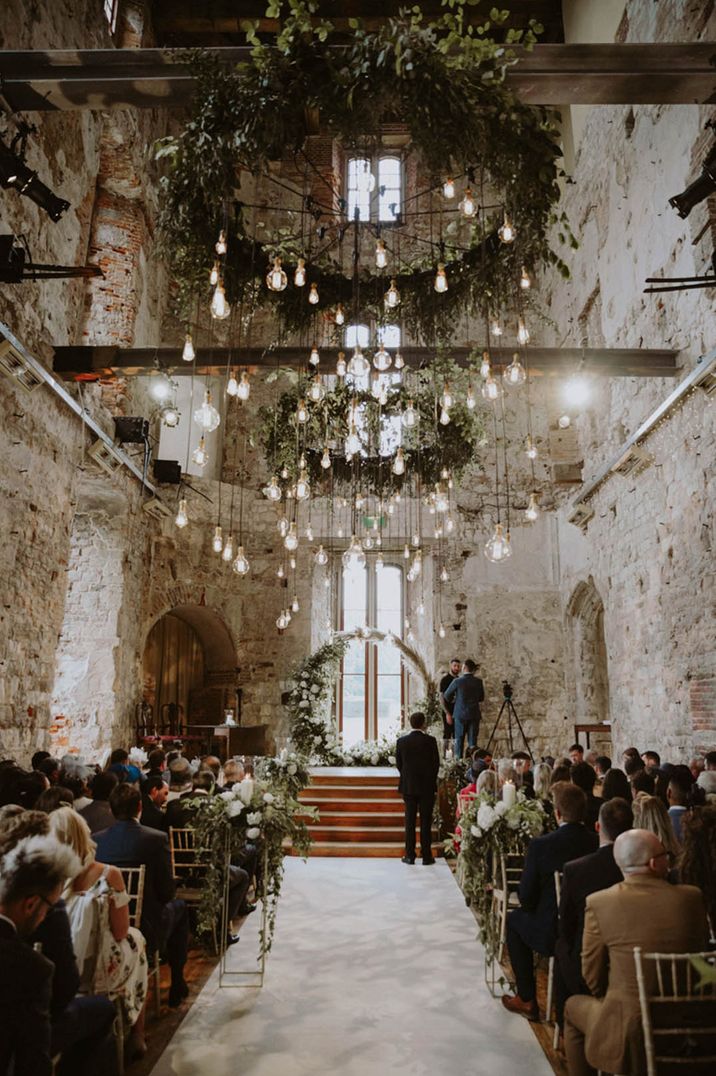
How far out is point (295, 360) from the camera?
307 inches

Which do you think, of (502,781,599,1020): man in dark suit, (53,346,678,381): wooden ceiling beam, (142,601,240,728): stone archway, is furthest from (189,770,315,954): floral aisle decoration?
(142,601,240,728): stone archway

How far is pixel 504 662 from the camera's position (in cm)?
1245

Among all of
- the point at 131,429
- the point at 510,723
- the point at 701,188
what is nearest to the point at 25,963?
the point at 701,188

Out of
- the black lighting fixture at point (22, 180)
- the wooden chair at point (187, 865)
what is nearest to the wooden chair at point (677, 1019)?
the wooden chair at point (187, 865)

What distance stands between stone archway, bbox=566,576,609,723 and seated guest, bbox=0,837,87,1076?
10.4m

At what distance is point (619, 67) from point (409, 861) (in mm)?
7060

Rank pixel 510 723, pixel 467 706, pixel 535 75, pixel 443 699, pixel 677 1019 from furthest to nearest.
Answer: pixel 510 723
pixel 443 699
pixel 467 706
pixel 535 75
pixel 677 1019

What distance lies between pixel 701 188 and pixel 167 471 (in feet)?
24.9

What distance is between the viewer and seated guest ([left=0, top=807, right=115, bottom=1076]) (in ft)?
7.25

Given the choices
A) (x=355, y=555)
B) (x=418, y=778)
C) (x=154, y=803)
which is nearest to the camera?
(x=154, y=803)

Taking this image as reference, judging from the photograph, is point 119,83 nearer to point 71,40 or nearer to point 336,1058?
point 71,40

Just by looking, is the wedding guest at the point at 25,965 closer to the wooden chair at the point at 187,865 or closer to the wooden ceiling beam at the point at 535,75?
the wooden chair at the point at 187,865

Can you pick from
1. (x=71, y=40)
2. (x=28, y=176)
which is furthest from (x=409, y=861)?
(x=71, y=40)

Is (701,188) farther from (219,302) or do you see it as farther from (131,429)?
(131,429)
